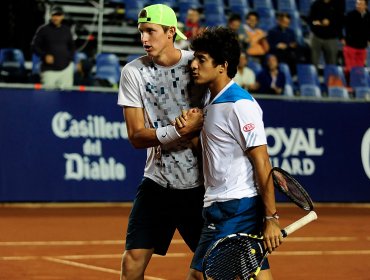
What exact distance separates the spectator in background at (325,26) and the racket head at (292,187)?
13003 millimetres

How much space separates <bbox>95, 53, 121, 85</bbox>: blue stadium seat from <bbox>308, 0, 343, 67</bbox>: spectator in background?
4.02 m

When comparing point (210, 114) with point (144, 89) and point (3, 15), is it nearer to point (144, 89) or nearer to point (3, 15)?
point (144, 89)

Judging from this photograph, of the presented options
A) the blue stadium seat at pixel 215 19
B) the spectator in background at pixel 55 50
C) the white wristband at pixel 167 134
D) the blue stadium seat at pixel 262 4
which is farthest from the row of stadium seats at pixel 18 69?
the white wristband at pixel 167 134

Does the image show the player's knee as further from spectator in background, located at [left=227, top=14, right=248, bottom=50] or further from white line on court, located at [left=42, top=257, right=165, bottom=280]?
spectator in background, located at [left=227, top=14, right=248, bottom=50]

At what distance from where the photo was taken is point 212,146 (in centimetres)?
571

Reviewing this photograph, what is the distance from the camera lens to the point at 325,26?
18469 millimetres

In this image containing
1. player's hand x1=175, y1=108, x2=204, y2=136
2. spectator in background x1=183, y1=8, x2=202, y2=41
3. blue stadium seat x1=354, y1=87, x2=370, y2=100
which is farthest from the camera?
blue stadium seat x1=354, y1=87, x2=370, y2=100

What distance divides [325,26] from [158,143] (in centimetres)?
1267

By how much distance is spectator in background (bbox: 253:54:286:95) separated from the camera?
54.7ft

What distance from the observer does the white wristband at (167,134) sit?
20.1 ft

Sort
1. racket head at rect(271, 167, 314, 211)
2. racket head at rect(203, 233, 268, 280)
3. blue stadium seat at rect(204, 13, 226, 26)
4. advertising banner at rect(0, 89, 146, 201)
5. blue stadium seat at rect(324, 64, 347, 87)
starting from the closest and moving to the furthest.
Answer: racket head at rect(203, 233, 268, 280) < racket head at rect(271, 167, 314, 211) < advertising banner at rect(0, 89, 146, 201) < blue stadium seat at rect(324, 64, 347, 87) < blue stadium seat at rect(204, 13, 226, 26)

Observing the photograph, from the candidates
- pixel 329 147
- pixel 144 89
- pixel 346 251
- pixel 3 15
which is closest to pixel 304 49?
pixel 329 147

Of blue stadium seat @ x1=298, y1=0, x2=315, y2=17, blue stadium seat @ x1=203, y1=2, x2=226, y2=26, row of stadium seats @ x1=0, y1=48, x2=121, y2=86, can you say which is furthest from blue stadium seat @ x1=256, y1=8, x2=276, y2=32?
row of stadium seats @ x1=0, y1=48, x2=121, y2=86

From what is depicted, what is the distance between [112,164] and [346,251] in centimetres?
473
